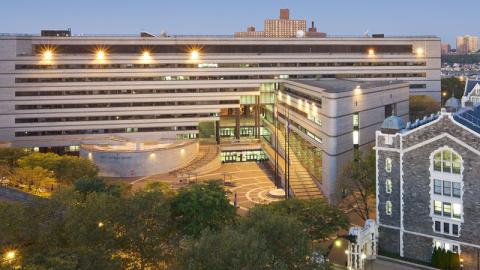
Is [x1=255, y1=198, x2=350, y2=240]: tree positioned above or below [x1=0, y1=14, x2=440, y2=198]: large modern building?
below

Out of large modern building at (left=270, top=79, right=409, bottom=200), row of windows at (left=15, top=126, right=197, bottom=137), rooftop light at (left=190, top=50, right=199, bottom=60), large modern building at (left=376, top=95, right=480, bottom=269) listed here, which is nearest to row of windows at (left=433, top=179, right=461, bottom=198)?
large modern building at (left=376, top=95, right=480, bottom=269)

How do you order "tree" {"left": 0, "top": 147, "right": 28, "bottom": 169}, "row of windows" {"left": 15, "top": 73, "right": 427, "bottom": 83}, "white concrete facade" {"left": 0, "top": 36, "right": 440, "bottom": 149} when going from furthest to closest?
"row of windows" {"left": 15, "top": 73, "right": 427, "bottom": 83} → "white concrete facade" {"left": 0, "top": 36, "right": 440, "bottom": 149} → "tree" {"left": 0, "top": 147, "right": 28, "bottom": 169}

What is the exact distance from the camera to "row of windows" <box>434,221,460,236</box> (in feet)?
174

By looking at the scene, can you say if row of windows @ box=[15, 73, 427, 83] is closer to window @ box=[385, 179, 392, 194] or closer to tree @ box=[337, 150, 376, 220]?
tree @ box=[337, 150, 376, 220]

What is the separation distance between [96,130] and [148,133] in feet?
36.2

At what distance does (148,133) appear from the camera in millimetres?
112750

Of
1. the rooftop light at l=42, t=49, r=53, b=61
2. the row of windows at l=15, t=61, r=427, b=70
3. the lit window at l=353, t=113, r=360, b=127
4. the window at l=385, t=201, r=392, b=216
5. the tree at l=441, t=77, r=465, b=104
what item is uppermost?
the rooftop light at l=42, t=49, r=53, b=61

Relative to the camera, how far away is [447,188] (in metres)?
53.6

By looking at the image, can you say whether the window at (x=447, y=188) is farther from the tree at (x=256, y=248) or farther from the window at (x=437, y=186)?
the tree at (x=256, y=248)

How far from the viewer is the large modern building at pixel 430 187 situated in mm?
52156

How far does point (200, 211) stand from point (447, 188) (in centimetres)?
2568

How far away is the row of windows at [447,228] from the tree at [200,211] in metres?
21.5

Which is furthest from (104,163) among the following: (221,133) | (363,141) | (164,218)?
(164,218)

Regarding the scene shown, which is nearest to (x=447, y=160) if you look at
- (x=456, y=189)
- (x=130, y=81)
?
(x=456, y=189)
